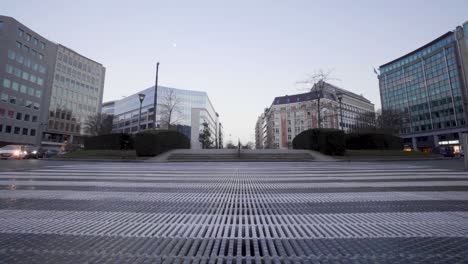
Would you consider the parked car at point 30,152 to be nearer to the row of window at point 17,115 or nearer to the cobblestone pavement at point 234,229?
the cobblestone pavement at point 234,229

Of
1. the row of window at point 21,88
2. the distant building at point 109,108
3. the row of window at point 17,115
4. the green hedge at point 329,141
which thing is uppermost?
the distant building at point 109,108

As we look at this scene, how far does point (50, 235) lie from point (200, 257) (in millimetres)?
1264

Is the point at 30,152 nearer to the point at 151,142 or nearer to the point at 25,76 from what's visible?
the point at 151,142

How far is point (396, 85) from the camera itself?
6562cm

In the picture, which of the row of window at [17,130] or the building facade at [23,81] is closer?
the row of window at [17,130]

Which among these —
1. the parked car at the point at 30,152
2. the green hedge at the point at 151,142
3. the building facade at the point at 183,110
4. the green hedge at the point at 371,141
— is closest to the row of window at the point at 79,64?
the building facade at the point at 183,110

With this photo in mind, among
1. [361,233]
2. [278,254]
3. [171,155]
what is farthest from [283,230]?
[171,155]

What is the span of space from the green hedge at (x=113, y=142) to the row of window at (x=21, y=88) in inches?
1574

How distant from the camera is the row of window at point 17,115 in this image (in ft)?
138

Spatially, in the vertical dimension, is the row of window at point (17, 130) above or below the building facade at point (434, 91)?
below

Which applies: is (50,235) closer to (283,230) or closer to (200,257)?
(200,257)

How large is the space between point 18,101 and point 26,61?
964 cm

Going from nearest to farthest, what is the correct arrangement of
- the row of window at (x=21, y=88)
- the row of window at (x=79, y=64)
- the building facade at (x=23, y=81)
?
1. the building facade at (x=23, y=81)
2. the row of window at (x=21, y=88)
3. the row of window at (x=79, y=64)

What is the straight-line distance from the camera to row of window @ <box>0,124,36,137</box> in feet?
137
